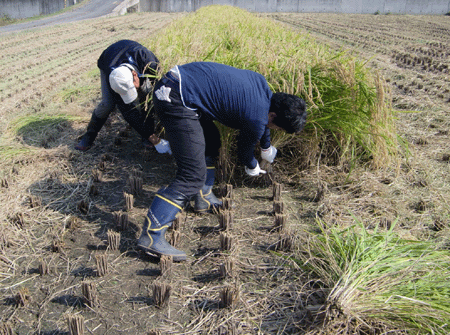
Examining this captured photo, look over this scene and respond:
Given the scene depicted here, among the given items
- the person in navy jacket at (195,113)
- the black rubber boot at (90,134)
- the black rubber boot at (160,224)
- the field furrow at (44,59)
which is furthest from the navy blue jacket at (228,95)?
the field furrow at (44,59)

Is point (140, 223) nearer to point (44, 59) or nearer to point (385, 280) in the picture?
point (385, 280)

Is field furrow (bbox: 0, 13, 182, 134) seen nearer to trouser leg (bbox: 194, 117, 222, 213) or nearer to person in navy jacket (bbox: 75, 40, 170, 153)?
person in navy jacket (bbox: 75, 40, 170, 153)

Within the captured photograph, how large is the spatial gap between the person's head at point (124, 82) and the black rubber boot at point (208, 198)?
3.12ft

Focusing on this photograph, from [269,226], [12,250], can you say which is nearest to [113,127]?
[12,250]

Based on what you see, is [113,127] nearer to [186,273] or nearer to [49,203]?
[49,203]

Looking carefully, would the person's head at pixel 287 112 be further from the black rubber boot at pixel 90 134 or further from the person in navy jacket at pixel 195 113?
the black rubber boot at pixel 90 134

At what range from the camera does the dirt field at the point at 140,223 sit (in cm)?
211

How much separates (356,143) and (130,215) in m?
2.37

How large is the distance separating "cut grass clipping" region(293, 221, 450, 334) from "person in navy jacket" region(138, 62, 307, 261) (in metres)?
0.89

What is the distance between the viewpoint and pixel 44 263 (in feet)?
7.86

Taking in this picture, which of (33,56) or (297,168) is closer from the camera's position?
(297,168)

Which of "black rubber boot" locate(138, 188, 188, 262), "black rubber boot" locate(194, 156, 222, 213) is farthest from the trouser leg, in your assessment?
"black rubber boot" locate(138, 188, 188, 262)

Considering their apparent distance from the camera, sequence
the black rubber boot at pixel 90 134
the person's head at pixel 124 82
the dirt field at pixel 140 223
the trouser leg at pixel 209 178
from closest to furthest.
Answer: the dirt field at pixel 140 223 < the trouser leg at pixel 209 178 < the person's head at pixel 124 82 < the black rubber boot at pixel 90 134

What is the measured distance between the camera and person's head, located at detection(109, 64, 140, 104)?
3.30 metres
